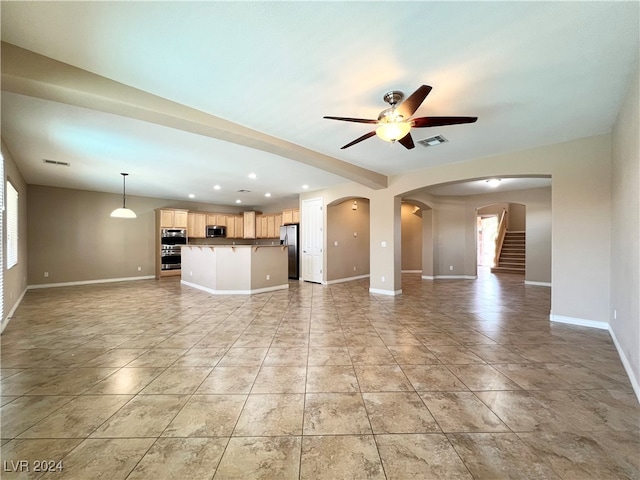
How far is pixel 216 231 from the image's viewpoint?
998 cm

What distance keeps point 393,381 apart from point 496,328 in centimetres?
236

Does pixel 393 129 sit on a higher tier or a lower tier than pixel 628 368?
higher

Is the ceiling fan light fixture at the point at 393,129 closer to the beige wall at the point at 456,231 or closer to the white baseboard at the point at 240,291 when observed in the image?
the white baseboard at the point at 240,291

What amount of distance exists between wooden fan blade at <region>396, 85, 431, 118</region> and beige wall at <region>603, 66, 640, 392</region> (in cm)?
182

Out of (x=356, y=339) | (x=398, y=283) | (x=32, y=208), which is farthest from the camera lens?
(x=32, y=208)

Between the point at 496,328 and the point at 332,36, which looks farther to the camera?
the point at 496,328

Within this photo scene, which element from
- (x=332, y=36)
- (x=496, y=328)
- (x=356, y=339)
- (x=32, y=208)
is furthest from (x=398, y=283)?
(x=32, y=208)

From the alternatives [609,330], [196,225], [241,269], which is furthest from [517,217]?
[196,225]

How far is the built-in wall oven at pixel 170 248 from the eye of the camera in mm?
8664

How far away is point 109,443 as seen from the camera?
1.59 m

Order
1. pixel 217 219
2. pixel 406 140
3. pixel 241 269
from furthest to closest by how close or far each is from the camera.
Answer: pixel 217 219 < pixel 241 269 < pixel 406 140

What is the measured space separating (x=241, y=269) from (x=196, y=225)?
4.61 m

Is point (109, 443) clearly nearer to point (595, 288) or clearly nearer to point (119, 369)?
point (119, 369)

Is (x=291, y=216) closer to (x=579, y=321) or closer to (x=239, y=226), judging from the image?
(x=239, y=226)
